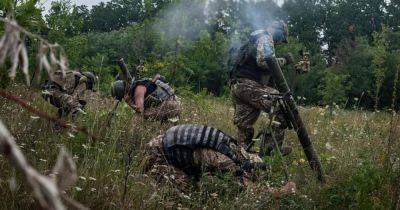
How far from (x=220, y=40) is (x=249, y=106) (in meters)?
18.6

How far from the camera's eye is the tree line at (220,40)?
7.59 metres

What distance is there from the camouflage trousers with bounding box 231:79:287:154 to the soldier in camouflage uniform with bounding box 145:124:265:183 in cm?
181

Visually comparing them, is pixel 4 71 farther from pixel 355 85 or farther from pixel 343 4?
pixel 343 4

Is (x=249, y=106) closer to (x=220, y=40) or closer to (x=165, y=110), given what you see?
(x=165, y=110)

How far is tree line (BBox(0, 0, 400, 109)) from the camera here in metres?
7.59

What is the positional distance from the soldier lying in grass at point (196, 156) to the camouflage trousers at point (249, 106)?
181 centimetres

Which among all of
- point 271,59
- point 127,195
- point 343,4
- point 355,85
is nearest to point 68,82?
point 271,59

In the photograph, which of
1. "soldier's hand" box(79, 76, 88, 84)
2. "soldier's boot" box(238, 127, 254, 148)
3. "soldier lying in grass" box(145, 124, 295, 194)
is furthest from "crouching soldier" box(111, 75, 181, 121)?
"soldier lying in grass" box(145, 124, 295, 194)

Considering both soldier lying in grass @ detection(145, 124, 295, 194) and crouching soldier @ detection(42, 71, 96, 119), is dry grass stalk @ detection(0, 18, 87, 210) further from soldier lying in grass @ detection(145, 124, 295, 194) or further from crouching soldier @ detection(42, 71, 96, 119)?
crouching soldier @ detection(42, 71, 96, 119)

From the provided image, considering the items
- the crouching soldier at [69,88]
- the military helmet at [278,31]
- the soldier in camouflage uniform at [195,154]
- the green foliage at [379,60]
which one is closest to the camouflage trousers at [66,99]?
the crouching soldier at [69,88]

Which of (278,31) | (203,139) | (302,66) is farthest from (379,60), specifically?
(203,139)

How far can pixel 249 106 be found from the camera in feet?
20.8

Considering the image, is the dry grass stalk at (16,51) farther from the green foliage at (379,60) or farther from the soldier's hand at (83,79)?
the soldier's hand at (83,79)

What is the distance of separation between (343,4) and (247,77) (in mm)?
53133
